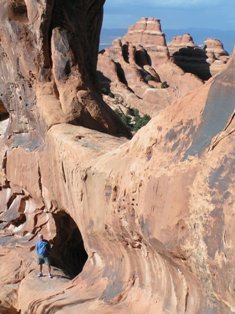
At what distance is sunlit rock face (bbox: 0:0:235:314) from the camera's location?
13.4ft

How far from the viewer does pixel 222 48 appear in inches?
2290

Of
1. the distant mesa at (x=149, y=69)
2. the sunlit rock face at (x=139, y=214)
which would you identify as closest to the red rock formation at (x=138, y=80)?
the distant mesa at (x=149, y=69)

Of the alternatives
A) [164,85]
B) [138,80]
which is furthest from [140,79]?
[164,85]

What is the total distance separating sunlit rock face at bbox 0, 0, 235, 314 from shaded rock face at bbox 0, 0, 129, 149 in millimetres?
324

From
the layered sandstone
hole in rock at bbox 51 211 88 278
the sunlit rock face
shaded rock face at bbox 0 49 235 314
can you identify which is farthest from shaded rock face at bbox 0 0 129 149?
the layered sandstone

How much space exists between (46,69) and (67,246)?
2.42m

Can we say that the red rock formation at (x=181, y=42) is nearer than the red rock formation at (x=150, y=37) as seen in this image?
No

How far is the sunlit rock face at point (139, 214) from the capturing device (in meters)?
4.08

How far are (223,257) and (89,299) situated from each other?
2471 millimetres

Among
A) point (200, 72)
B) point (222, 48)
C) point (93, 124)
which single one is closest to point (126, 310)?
point (93, 124)

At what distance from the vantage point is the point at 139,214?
486 centimetres

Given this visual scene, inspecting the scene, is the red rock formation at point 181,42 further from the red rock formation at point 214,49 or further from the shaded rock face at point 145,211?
the shaded rock face at point 145,211

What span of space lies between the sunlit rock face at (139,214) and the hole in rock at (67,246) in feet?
0.06

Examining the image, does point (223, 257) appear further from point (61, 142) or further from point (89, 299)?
point (61, 142)
